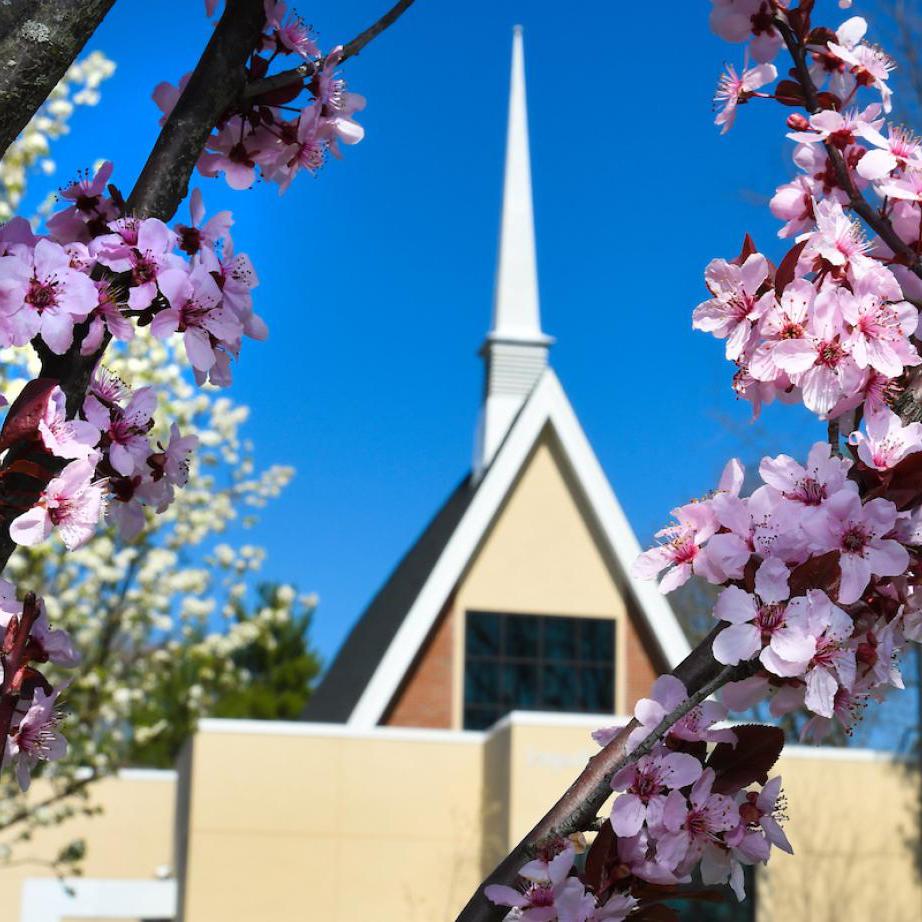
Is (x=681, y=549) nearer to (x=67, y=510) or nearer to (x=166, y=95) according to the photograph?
(x=67, y=510)

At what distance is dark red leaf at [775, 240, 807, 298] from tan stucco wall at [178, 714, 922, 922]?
11.8m

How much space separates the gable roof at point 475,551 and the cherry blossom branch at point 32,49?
488 inches

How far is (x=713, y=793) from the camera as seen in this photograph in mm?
1522

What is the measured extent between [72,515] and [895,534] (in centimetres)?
92

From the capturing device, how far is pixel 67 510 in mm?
1529

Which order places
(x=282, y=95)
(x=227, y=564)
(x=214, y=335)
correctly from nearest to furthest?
(x=214, y=335) → (x=282, y=95) → (x=227, y=564)

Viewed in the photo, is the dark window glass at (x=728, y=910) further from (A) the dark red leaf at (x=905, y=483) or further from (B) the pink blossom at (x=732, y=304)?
(A) the dark red leaf at (x=905, y=483)

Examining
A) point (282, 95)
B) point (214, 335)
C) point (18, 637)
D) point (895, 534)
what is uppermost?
point (282, 95)

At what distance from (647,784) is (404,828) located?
1292 centimetres

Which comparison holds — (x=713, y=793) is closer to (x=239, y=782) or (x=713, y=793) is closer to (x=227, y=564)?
(x=227, y=564)

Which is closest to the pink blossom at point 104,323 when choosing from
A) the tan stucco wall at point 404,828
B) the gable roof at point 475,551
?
the tan stucco wall at point 404,828

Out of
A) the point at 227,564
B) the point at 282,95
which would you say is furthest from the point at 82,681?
the point at 282,95

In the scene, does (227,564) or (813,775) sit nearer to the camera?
(227,564)

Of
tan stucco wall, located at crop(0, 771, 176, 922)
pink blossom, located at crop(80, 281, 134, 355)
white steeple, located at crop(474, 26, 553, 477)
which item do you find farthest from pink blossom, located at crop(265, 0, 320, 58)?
tan stucco wall, located at crop(0, 771, 176, 922)
